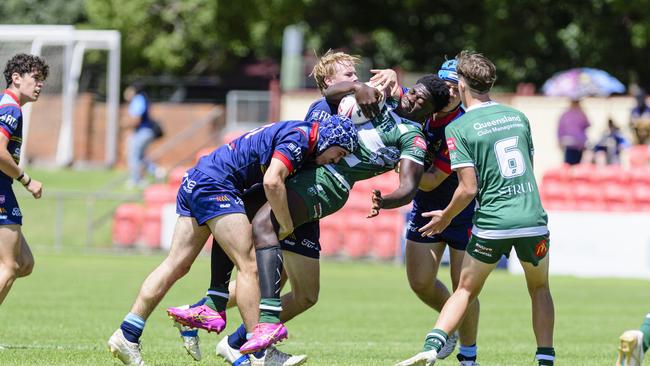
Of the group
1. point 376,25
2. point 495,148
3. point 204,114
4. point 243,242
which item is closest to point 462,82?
point 495,148

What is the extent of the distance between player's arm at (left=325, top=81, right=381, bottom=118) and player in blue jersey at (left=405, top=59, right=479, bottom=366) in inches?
34.0

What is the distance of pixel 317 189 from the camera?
8.18 meters

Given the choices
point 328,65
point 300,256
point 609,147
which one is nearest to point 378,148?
point 328,65

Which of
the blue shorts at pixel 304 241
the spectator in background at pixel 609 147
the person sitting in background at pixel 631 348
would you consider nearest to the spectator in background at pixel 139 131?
the spectator in background at pixel 609 147

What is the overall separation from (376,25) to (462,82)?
110ft

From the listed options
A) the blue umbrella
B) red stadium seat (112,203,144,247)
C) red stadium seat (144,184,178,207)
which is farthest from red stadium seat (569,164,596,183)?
red stadium seat (112,203,144,247)

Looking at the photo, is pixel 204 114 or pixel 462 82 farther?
pixel 204 114

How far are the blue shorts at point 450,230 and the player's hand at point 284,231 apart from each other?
1.47 metres

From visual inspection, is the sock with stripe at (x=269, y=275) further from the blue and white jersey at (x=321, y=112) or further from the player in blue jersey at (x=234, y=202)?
the blue and white jersey at (x=321, y=112)

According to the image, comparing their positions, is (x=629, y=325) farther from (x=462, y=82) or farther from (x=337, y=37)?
(x=337, y=37)

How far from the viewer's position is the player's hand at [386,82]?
8.52 meters

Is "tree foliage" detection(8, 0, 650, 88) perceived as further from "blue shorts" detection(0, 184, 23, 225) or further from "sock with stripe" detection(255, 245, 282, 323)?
"sock with stripe" detection(255, 245, 282, 323)

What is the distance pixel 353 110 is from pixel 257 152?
750mm

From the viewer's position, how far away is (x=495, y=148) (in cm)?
778
